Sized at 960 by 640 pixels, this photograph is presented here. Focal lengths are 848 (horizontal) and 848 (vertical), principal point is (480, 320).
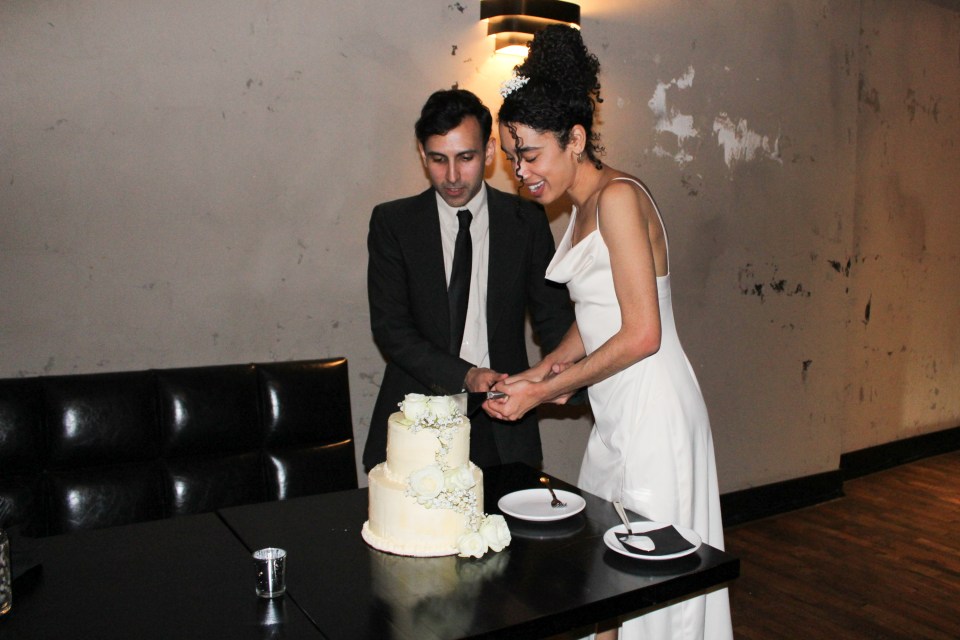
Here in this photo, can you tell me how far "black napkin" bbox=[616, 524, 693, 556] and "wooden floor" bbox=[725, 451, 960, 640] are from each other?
1.54 metres

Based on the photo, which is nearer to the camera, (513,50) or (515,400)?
(515,400)

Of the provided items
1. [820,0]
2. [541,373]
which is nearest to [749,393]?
[820,0]

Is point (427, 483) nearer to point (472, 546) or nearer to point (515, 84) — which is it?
point (472, 546)

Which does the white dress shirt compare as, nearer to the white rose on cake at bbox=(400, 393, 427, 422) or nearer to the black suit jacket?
the black suit jacket

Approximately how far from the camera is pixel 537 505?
1.86m

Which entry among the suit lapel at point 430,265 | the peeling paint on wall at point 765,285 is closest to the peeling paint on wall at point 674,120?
the peeling paint on wall at point 765,285

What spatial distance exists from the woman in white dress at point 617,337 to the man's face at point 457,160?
0.29m

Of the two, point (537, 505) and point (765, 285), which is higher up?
point (765, 285)

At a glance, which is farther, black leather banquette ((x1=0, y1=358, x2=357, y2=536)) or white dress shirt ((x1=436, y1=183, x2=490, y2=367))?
white dress shirt ((x1=436, y1=183, x2=490, y2=367))

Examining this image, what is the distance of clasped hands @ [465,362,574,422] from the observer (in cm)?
215

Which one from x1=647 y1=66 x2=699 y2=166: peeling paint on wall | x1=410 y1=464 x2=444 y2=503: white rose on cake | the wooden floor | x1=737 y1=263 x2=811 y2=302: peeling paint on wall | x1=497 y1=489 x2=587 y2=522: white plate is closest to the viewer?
x1=410 y1=464 x2=444 y2=503: white rose on cake

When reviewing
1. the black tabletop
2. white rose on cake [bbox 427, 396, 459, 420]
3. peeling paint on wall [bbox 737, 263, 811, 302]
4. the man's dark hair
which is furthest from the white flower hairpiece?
peeling paint on wall [bbox 737, 263, 811, 302]

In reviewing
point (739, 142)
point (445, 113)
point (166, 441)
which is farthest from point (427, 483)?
point (739, 142)

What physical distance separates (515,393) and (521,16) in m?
1.66
